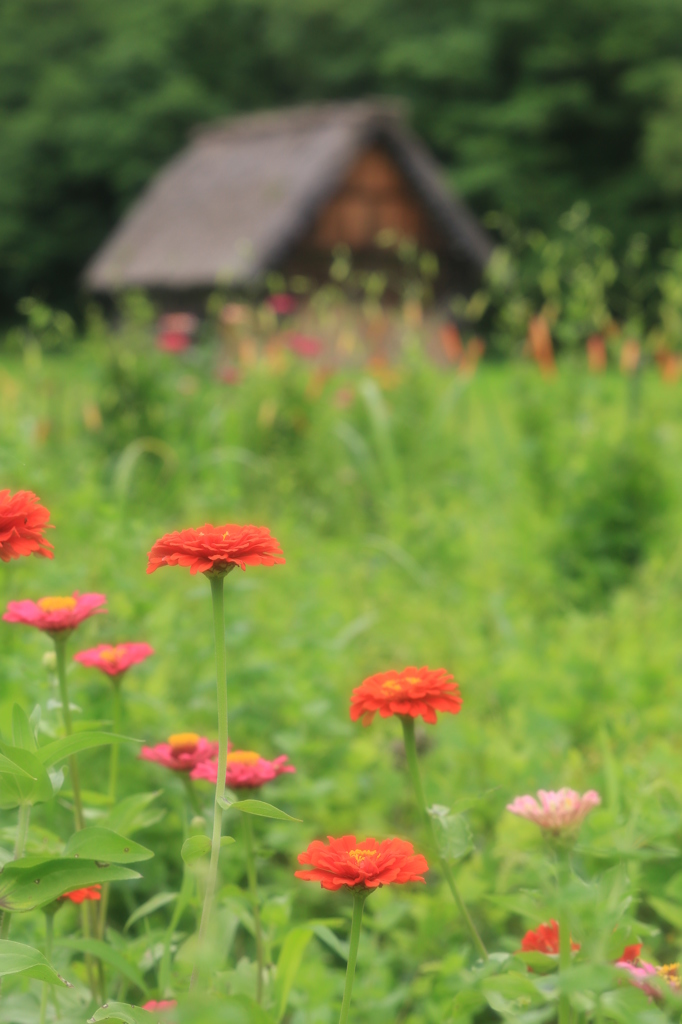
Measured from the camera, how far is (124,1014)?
636 millimetres

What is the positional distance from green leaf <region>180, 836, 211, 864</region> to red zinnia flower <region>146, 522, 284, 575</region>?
0.55 feet

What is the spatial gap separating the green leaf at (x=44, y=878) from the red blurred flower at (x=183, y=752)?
0.57ft

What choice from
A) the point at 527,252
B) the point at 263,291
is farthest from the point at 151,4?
the point at 263,291

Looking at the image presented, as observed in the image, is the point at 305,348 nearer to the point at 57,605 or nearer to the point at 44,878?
the point at 57,605

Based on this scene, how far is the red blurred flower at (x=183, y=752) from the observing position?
87cm

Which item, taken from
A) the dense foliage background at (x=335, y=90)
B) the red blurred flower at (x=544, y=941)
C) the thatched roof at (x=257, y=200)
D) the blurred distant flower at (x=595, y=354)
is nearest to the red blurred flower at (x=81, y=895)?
the red blurred flower at (x=544, y=941)

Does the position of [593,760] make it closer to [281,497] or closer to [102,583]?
[102,583]

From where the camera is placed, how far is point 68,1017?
2.70ft

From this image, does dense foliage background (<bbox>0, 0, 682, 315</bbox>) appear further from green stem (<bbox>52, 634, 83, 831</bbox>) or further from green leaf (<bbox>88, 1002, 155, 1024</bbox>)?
green leaf (<bbox>88, 1002, 155, 1024</bbox>)

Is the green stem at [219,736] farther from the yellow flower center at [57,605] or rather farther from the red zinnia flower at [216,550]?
the yellow flower center at [57,605]

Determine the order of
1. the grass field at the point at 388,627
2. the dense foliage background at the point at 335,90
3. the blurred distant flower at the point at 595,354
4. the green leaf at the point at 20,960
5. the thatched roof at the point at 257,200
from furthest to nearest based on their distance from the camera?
the dense foliage background at the point at 335,90, the thatched roof at the point at 257,200, the blurred distant flower at the point at 595,354, the grass field at the point at 388,627, the green leaf at the point at 20,960

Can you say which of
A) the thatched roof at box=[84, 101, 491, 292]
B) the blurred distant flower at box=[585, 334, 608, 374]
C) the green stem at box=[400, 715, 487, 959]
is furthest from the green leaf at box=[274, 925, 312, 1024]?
the thatched roof at box=[84, 101, 491, 292]

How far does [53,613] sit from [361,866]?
0.37 m

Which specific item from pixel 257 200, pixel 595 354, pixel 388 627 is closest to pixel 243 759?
pixel 388 627
